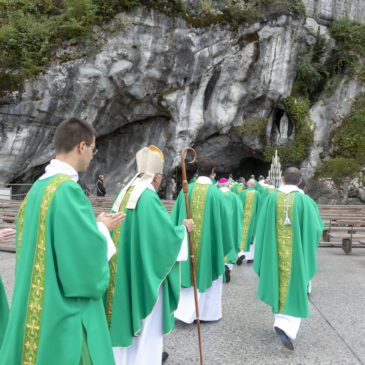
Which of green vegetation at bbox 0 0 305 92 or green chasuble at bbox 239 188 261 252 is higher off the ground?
green vegetation at bbox 0 0 305 92

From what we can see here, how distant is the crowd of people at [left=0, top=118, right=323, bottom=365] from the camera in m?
1.79

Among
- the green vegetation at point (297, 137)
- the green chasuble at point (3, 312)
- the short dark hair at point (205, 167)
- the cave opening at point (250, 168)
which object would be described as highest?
the green vegetation at point (297, 137)

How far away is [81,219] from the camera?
5.90 ft

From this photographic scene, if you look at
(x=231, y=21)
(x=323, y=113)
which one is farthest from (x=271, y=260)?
(x=323, y=113)

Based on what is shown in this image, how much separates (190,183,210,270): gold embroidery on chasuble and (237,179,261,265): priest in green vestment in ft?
11.4

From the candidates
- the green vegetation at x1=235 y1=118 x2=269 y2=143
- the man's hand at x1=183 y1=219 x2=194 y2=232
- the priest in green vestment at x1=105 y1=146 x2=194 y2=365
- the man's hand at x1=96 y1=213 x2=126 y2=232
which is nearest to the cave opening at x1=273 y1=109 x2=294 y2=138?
the green vegetation at x1=235 y1=118 x2=269 y2=143

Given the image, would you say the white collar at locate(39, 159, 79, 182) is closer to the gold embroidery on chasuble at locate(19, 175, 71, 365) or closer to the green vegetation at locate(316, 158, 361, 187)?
the gold embroidery on chasuble at locate(19, 175, 71, 365)

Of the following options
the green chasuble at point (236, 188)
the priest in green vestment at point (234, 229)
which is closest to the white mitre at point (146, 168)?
the priest in green vestment at point (234, 229)

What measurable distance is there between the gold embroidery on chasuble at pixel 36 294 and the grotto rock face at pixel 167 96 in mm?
16866

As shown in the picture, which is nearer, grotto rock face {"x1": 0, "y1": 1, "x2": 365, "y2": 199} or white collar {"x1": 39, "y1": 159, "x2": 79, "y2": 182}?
white collar {"x1": 39, "y1": 159, "x2": 79, "y2": 182}

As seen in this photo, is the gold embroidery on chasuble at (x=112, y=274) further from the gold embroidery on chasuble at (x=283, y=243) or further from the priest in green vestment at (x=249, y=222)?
the priest in green vestment at (x=249, y=222)

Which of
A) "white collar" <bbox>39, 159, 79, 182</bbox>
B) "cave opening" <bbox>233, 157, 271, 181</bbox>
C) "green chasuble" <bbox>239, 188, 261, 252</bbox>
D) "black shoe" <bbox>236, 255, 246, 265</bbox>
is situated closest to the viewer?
"white collar" <bbox>39, 159, 79, 182</bbox>

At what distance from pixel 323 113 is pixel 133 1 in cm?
1316

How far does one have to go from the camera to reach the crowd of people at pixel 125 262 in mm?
1786
